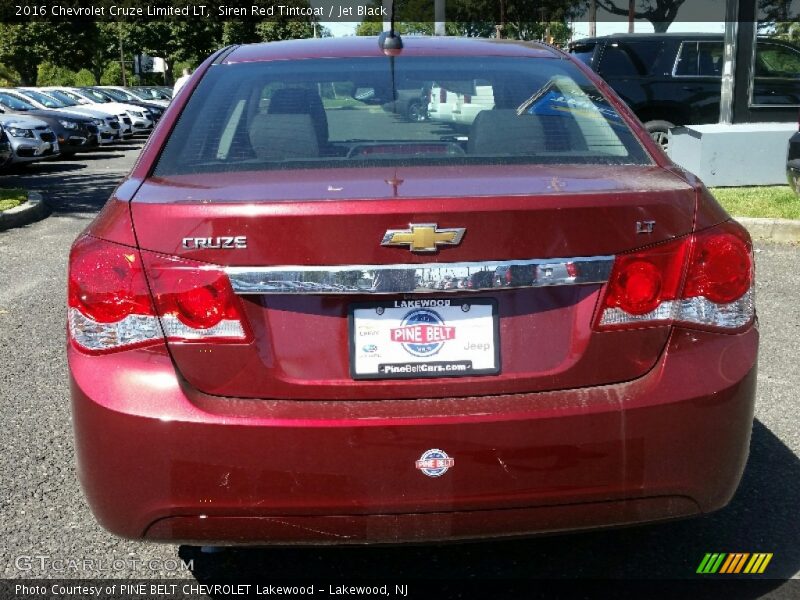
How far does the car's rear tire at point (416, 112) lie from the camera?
335 centimetres

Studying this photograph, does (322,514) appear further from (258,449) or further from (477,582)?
(477,582)

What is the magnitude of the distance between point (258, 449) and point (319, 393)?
20 centimetres

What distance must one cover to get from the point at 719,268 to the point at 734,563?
111cm

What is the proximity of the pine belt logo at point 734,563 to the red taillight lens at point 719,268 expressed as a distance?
3.26 feet

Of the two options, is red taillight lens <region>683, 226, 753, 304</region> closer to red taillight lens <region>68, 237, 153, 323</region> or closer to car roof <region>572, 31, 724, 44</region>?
red taillight lens <region>68, 237, 153, 323</region>

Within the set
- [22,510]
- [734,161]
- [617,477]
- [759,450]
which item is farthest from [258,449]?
[734,161]

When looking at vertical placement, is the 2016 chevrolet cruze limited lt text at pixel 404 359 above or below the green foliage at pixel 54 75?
above

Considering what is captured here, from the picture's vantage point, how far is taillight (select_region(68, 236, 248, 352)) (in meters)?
2.42

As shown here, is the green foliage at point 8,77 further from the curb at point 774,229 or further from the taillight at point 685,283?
the taillight at point 685,283

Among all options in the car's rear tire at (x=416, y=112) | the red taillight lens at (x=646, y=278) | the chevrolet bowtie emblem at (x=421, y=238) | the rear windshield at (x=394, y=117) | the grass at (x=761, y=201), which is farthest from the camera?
the grass at (x=761, y=201)

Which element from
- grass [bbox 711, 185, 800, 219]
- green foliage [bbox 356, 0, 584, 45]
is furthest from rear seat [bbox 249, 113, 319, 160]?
green foliage [bbox 356, 0, 584, 45]

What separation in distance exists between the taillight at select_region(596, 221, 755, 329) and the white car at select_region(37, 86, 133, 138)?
75.1ft

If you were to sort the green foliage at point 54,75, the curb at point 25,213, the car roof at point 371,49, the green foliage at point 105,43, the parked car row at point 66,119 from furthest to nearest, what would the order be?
the green foliage at point 54,75
the green foliage at point 105,43
the parked car row at point 66,119
the curb at point 25,213
the car roof at point 371,49

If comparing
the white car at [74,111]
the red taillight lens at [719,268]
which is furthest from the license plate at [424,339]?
the white car at [74,111]
